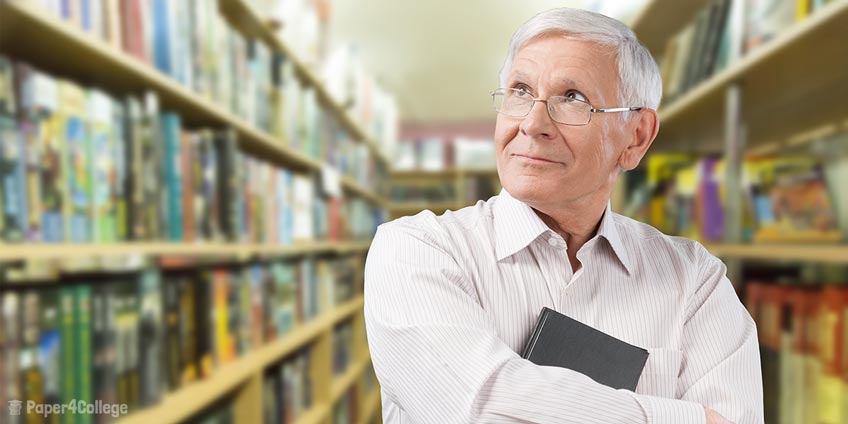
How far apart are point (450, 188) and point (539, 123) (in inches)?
18.7

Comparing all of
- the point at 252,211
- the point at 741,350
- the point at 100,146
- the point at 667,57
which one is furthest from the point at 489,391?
the point at 252,211

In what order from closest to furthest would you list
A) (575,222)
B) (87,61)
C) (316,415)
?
(575,222) → (87,61) → (316,415)

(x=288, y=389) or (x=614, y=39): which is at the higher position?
(x=614, y=39)

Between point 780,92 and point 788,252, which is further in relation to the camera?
point 780,92

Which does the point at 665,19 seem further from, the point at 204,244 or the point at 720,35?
the point at 204,244

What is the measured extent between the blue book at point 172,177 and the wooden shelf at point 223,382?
319mm

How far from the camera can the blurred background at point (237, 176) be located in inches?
31.0

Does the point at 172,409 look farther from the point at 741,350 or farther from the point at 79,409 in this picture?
the point at 741,350

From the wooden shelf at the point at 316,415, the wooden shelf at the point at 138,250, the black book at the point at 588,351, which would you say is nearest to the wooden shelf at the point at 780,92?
the black book at the point at 588,351

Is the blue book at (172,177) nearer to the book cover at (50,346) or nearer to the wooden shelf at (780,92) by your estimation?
the book cover at (50,346)

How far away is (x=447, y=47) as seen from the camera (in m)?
0.92

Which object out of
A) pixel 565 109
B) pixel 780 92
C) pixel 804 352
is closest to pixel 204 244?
pixel 565 109

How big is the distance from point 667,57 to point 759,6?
0.29m

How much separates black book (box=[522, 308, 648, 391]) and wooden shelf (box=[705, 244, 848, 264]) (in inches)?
21.9
